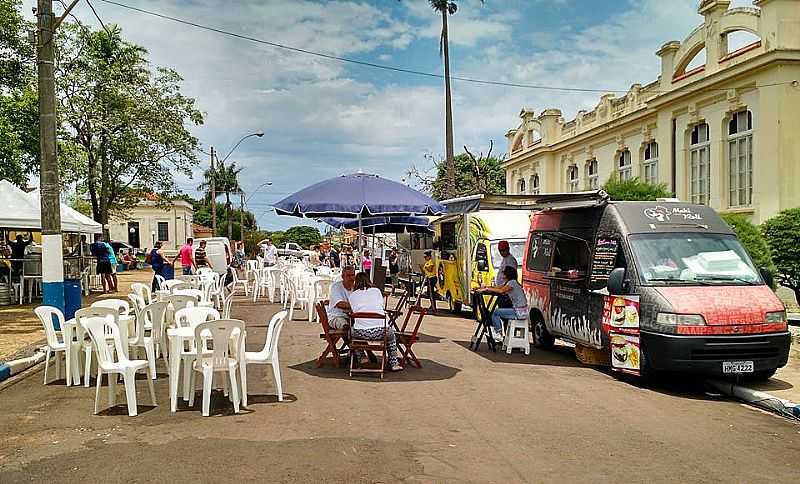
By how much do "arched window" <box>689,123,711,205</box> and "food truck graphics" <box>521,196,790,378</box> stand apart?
13374mm

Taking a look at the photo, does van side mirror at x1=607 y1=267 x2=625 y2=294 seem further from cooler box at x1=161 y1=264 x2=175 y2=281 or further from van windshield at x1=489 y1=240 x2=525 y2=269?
cooler box at x1=161 y1=264 x2=175 y2=281

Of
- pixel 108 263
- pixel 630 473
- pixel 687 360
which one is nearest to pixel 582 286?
pixel 687 360

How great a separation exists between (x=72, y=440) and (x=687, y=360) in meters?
6.90

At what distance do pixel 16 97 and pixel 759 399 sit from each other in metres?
18.2

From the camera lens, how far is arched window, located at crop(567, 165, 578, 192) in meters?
34.4

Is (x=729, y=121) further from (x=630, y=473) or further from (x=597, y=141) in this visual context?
(x=630, y=473)

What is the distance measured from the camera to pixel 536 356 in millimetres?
12555

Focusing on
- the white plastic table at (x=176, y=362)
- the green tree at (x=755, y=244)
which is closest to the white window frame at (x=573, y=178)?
the green tree at (x=755, y=244)

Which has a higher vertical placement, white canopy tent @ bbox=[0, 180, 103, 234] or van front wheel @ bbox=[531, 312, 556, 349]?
white canopy tent @ bbox=[0, 180, 103, 234]

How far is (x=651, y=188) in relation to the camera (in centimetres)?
2170

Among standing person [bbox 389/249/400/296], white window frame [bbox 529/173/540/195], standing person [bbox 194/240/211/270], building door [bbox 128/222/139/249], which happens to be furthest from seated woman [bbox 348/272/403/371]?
building door [bbox 128/222/139/249]

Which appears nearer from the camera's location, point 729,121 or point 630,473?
point 630,473

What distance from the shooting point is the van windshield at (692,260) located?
1021 centimetres

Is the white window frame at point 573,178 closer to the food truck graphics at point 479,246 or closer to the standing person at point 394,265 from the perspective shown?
the standing person at point 394,265
